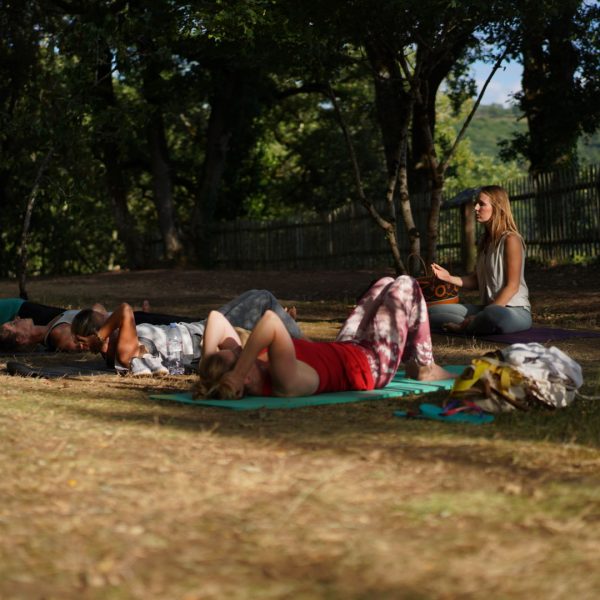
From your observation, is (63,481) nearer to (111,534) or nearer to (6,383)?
(111,534)

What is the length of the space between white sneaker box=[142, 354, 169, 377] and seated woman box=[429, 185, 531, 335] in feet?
8.43

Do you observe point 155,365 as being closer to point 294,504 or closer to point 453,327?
point 453,327

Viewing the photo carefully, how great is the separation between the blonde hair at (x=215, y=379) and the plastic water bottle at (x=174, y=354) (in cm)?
169

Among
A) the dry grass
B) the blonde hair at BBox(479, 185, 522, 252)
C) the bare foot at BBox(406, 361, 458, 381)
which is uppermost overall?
the blonde hair at BBox(479, 185, 522, 252)

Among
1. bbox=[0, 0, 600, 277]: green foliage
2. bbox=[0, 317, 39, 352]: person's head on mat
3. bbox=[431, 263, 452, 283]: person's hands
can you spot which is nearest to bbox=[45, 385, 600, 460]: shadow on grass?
bbox=[431, 263, 452, 283]: person's hands

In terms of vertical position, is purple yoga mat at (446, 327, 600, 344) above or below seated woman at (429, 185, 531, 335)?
below

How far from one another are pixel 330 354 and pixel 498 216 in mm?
3473

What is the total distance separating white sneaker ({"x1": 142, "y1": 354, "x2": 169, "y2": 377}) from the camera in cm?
780

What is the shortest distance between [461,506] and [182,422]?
2.20 m

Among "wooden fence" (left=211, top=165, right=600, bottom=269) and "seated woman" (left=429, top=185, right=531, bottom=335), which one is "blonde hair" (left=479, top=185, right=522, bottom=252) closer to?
"seated woman" (left=429, top=185, right=531, bottom=335)

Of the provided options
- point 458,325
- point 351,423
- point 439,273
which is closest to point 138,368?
point 439,273

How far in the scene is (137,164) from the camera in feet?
98.7

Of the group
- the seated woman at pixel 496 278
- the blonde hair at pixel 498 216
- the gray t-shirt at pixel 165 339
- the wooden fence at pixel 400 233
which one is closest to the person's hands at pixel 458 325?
the seated woman at pixel 496 278

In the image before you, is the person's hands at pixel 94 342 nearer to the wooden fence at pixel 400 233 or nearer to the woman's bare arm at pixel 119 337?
the woman's bare arm at pixel 119 337
